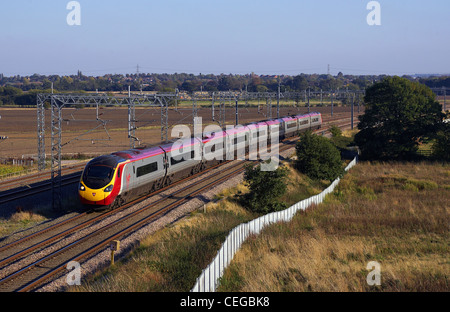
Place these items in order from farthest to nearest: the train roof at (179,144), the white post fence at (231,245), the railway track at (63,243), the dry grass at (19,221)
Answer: the train roof at (179,144), the dry grass at (19,221), the railway track at (63,243), the white post fence at (231,245)

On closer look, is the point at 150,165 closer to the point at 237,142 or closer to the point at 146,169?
the point at 146,169

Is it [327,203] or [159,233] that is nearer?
[159,233]

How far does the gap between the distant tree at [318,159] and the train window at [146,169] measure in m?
16.9

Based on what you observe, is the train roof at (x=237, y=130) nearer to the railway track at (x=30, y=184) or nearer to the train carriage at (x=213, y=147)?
the train carriage at (x=213, y=147)

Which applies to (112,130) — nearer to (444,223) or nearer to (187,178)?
(187,178)

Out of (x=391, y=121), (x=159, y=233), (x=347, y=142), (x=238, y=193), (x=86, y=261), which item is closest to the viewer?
(x=86, y=261)

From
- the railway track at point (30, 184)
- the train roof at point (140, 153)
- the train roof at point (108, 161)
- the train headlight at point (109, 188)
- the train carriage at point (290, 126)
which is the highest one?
the train carriage at point (290, 126)

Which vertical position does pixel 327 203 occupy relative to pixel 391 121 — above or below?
below

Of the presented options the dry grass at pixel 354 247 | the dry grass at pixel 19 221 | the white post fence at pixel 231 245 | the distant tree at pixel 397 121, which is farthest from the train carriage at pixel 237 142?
the dry grass at pixel 19 221

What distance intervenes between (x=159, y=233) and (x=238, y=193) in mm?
9745

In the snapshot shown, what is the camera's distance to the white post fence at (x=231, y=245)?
1140 centimetres
